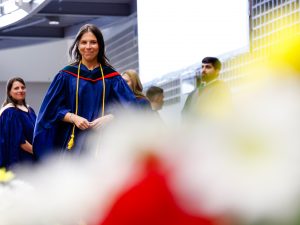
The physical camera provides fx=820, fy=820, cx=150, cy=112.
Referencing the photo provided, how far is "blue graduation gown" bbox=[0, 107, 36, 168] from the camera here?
7.44 meters

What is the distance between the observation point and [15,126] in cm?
745

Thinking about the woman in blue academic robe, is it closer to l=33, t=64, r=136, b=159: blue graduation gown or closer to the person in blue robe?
l=33, t=64, r=136, b=159: blue graduation gown

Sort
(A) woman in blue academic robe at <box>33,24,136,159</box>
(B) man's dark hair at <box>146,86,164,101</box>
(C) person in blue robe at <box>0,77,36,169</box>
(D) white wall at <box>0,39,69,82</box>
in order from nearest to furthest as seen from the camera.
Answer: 1. (A) woman in blue academic robe at <box>33,24,136,159</box>
2. (C) person in blue robe at <box>0,77,36,169</box>
3. (B) man's dark hair at <box>146,86,164,101</box>
4. (D) white wall at <box>0,39,69,82</box>

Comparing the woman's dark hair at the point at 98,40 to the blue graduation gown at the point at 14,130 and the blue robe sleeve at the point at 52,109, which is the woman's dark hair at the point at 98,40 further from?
the blue graduation gown at the point at 14,130

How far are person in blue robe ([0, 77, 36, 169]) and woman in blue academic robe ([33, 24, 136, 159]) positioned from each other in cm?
243

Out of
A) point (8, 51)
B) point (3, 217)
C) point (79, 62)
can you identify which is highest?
point (8, 51)

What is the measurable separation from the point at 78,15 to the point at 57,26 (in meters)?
3.18

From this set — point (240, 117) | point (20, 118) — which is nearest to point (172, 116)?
point (240, 117)

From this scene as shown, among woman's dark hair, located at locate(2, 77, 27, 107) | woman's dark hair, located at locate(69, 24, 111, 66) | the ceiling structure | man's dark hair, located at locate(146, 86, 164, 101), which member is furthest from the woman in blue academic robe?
the ceiling structure

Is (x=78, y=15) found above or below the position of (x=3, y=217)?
above

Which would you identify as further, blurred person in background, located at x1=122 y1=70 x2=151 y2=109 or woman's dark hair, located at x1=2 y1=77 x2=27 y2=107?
woman's dark hair, located at x1=2 y1=77 x2=27 y2=107

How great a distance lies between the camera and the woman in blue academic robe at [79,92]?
15.7ft

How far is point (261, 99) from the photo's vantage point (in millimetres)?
429

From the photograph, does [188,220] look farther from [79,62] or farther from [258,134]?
[79,62]
